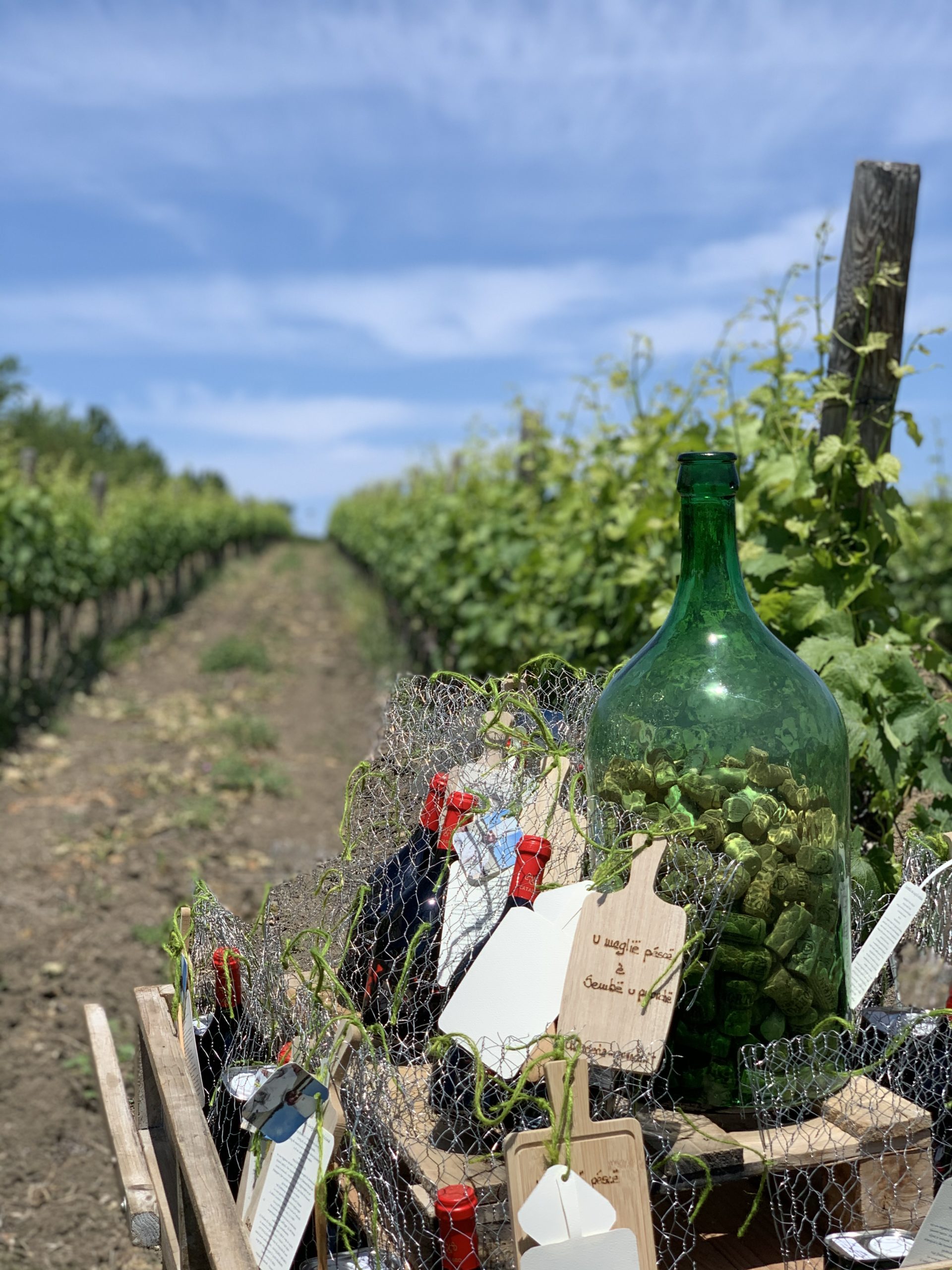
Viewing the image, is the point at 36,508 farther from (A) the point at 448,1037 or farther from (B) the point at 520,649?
(A) the point at 448,1037

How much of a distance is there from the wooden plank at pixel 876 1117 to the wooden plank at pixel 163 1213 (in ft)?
2.65

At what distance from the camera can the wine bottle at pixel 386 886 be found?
5.03 ft

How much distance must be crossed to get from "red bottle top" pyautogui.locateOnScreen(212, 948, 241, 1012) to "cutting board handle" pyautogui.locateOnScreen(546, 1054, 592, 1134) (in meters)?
0.65

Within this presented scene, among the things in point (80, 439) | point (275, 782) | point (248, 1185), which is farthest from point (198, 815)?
point (80, 439)

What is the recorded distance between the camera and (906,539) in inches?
99.9

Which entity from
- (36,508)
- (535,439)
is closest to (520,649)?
(535,439)

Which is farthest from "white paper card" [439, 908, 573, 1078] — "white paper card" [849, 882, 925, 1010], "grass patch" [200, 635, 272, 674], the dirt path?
"grass patch" [200, 635, 272, 674]

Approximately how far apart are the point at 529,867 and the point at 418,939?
0.17 metres

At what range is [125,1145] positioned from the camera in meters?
1.55

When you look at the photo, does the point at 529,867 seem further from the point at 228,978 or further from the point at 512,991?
the point at 228,978

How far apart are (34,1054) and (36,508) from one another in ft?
20.5

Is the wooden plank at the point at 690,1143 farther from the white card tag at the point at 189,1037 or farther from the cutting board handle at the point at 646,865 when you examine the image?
the white card tag at the point at 189,1037

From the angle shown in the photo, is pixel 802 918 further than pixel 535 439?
No

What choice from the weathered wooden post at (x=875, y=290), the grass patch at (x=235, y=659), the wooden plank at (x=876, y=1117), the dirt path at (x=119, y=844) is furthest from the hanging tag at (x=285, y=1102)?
the grass patch at (x=235, y=659)
